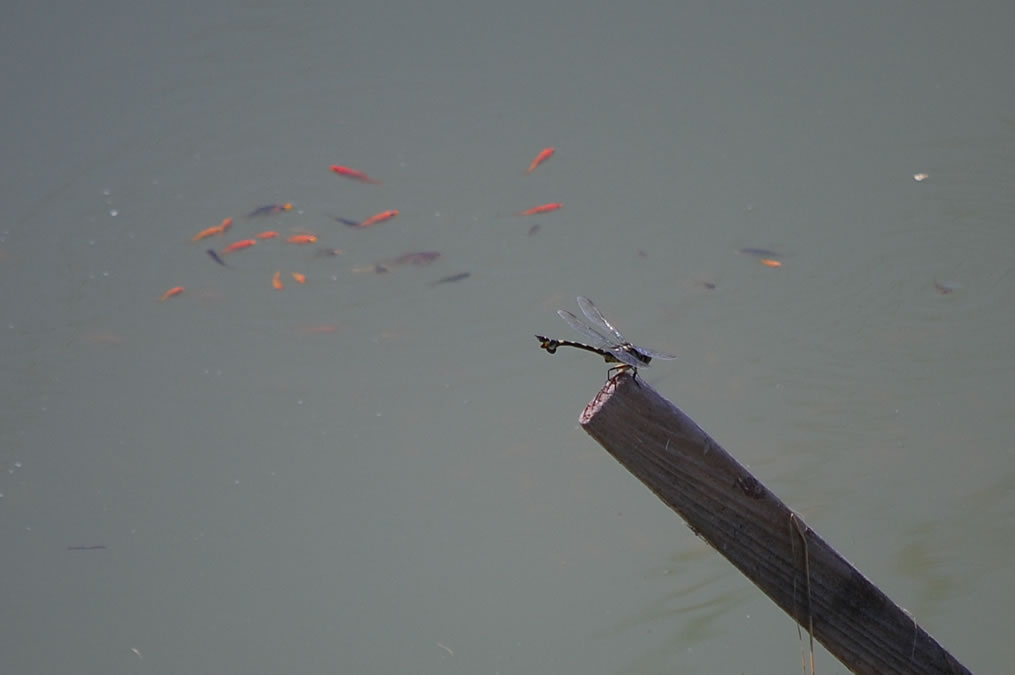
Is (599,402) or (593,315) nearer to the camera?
(599,402)

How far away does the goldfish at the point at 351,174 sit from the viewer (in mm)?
3980

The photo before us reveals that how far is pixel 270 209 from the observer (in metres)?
3.95

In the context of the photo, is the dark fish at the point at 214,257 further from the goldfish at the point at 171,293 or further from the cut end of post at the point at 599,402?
the cut end of post at the point at 599,402

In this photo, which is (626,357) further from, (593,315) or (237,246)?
(237,246)

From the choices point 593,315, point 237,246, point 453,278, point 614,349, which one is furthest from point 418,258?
point 614,349

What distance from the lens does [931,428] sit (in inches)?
165

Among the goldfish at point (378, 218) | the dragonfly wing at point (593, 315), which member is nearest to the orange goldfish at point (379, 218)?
the goldfish at point (378, 218)

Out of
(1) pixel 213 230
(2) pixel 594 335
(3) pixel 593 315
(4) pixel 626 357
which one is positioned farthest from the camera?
(1) pixel 213 230

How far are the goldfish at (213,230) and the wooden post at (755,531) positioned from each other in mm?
3347

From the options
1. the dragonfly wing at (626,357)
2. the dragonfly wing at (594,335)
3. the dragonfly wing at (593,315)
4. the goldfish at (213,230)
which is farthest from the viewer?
the goldfish at (213,230)

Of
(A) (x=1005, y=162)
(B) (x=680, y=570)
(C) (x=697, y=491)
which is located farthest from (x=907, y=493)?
(C) (x=697, y=491)

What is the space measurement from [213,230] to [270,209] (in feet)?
0.80

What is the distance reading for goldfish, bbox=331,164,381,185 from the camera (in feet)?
13.1

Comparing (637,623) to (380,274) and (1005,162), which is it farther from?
(1005,162)
